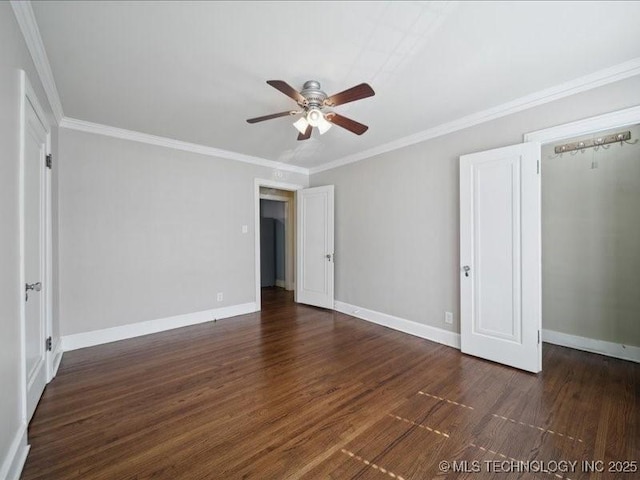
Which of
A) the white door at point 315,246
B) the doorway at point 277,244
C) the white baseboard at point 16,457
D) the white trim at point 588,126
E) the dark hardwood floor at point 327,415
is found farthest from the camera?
the doorway at point 277,244

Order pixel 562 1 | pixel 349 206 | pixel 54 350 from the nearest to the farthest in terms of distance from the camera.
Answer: pixel 562 1
pixel 54 350
pixel 349 206

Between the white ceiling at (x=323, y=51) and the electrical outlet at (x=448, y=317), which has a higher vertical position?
the white ceiling at (x=323, y=51)

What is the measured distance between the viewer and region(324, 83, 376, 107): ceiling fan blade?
1.87 meters

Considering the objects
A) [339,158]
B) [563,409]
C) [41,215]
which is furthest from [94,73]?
[563,409]

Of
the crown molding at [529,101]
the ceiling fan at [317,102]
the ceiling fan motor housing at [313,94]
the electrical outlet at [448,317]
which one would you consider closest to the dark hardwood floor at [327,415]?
the electrical outlet at [448,317]

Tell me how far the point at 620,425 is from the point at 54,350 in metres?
4.71

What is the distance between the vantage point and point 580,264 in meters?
→ 3.12

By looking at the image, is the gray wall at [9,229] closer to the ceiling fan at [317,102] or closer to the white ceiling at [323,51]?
the white ceiling at [323,51]

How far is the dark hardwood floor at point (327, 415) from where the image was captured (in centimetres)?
154

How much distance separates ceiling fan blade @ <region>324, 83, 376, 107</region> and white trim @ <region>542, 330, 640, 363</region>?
3.48 metres

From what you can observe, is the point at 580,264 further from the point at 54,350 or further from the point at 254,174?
the point at 54,350

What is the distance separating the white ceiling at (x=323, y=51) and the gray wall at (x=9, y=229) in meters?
0.31

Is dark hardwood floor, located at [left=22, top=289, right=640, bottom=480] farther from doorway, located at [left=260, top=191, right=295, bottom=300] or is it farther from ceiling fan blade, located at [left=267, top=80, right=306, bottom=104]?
doorway, located at [left=260, top=191, right=295, bottom=300]

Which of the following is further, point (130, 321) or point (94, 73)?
point (130, 321)
